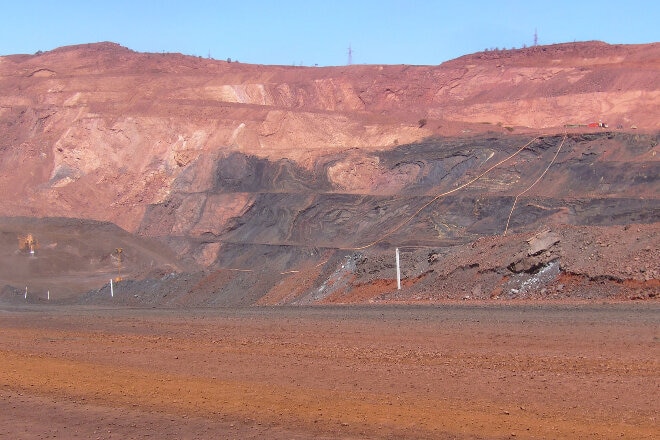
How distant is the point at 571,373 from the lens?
11.7 meters

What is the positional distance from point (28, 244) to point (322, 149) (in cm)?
2126

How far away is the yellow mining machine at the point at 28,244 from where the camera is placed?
180 feet

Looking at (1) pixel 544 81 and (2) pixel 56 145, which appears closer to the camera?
(2) pixel 56 145

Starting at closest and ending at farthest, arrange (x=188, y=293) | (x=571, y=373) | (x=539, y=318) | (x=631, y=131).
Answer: (x=571, y=373)
(x=539, y=318)
(x=188, y=293)
(x=631, y=131)

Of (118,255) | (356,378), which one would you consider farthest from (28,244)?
(356,378)

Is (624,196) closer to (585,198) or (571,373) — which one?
(585,198)

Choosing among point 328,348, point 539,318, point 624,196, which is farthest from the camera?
point 624,196

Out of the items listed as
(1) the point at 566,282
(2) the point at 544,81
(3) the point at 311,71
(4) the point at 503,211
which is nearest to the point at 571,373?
(1) the point at 566,282

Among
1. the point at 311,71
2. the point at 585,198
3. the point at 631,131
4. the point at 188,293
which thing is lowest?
the point at 188,293

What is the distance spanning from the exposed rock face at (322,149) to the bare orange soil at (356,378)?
39.0ft

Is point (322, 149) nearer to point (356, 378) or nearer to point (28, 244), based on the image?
point (28, 244)

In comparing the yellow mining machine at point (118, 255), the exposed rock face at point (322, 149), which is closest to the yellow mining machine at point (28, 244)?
the yellow mining machine at point (118, 255)

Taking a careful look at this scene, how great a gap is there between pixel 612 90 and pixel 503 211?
97.5 feet

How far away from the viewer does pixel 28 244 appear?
181ft
